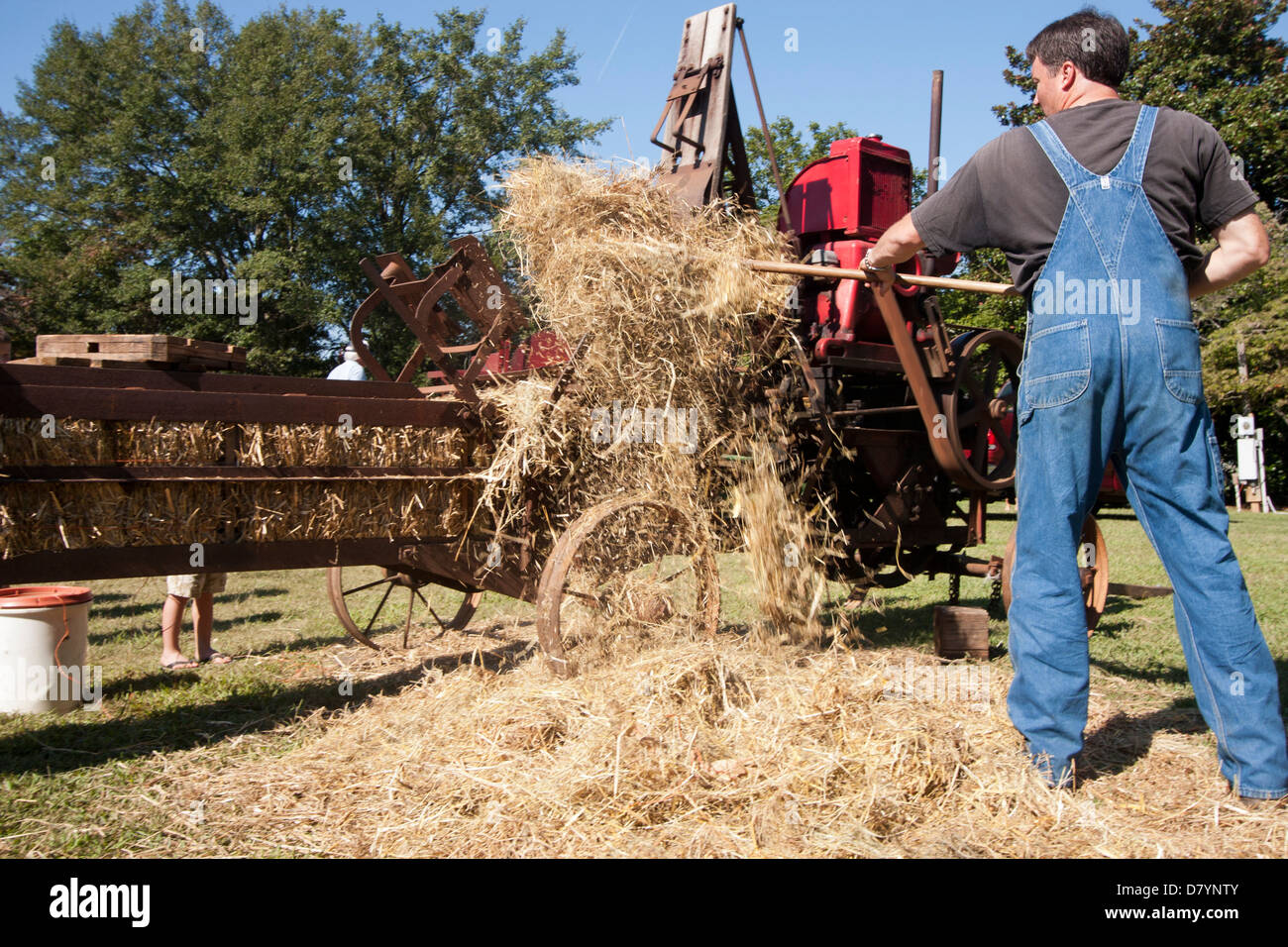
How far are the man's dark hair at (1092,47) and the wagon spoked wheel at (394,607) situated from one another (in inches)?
140

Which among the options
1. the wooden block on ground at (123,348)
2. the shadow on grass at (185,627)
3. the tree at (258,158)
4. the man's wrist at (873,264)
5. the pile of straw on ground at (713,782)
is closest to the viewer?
the pile of straw on ground at (713,782)

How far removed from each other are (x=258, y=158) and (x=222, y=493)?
19930mm

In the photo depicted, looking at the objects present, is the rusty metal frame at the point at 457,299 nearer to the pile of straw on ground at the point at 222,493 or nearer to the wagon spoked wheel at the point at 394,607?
the pile of straw on ground at the point at 222,493

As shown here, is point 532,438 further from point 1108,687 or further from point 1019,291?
point 1108,687

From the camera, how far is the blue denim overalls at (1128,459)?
105 inches

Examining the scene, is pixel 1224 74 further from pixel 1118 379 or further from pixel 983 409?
pixel 1118 379

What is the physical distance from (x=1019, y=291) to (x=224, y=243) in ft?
77.0

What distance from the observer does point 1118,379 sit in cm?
270

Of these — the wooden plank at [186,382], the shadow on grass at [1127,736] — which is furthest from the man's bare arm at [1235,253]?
the wooden plank at [186,382]

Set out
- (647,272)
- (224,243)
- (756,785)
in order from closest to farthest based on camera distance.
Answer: (756,785) → (647,272) → (224,243)

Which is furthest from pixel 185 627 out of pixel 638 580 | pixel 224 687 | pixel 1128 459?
pixel 1128 459

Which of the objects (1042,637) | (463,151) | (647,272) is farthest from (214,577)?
(463,151)

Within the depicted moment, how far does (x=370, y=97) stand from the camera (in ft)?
75.6

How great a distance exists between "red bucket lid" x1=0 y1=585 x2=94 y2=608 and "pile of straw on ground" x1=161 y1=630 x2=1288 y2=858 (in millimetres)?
1381
